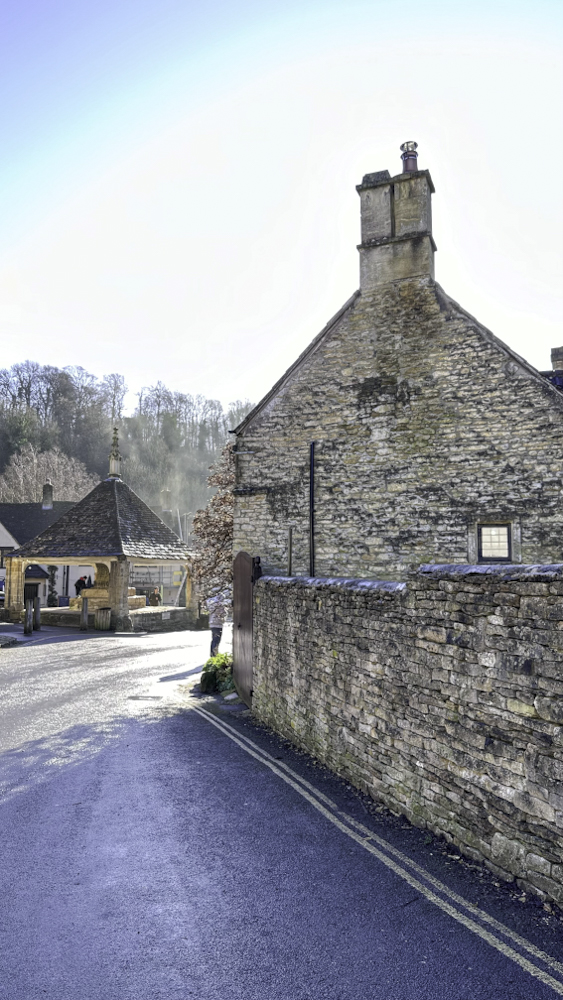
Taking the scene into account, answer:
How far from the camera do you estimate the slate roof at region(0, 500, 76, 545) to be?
154 feet

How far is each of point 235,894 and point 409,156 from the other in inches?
616

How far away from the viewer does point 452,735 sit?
601 cm

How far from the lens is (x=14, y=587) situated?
3131cm

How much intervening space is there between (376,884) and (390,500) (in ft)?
30.9

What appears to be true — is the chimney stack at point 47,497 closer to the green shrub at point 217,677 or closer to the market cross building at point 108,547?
the market cross building at point 108,547

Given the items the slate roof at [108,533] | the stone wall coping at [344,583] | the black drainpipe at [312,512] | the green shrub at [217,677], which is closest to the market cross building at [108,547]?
the slate roof at [108,533]

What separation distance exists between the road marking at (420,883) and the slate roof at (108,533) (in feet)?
72.2

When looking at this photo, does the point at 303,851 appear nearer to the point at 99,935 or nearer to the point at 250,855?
the point at 250,855

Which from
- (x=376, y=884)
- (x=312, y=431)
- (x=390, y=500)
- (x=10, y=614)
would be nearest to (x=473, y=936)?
(x=376, y=884)

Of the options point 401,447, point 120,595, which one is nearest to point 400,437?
point 401,447

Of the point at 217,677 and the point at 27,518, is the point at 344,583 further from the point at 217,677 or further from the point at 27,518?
the point at 27,518

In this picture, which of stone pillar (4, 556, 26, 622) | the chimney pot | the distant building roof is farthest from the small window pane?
the distant building roof

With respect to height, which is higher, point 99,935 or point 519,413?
point 519,413

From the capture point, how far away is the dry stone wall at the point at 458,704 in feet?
16.4
